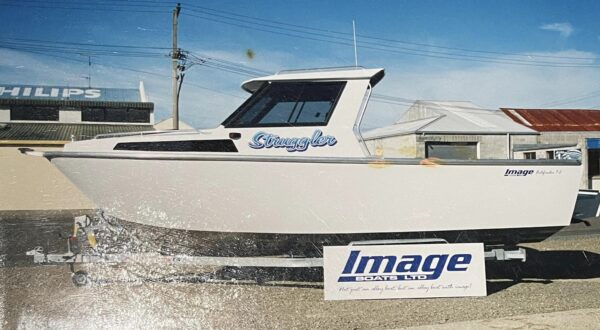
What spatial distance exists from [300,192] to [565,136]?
312 cm

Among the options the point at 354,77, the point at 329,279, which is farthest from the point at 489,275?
the point at 354,77

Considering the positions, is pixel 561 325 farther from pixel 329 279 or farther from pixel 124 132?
pixel 124 132

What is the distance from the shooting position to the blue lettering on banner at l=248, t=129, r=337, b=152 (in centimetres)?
382

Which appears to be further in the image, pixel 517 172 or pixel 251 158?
pixel 517 172

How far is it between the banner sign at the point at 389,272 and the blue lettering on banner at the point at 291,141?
0.82 meters

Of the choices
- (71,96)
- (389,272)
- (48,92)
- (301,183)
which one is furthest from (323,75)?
(48,92)

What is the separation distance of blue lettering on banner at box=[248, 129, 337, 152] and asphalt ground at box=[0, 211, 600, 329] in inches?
43.7

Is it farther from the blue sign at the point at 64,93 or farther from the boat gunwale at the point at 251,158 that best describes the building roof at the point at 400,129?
the blue sign at the point at 64,93

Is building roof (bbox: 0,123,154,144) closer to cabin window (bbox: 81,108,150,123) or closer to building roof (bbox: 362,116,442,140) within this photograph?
cabin window (bbox: 81,108,150,123)

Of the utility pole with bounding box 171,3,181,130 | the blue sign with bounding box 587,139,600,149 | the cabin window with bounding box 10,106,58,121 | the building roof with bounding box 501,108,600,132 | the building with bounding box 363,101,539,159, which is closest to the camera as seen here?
the utility pole with bounding box 171,3,181,130

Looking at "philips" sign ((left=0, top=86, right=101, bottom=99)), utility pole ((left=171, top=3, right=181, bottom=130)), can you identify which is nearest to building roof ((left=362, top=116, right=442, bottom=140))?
utility pole ((left=171, top=3, right=181, bottom=130))

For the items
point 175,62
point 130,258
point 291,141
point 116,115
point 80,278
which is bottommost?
point 80,278

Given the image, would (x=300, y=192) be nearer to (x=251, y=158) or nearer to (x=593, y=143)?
(x=251, y=158)

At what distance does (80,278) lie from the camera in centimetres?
368
